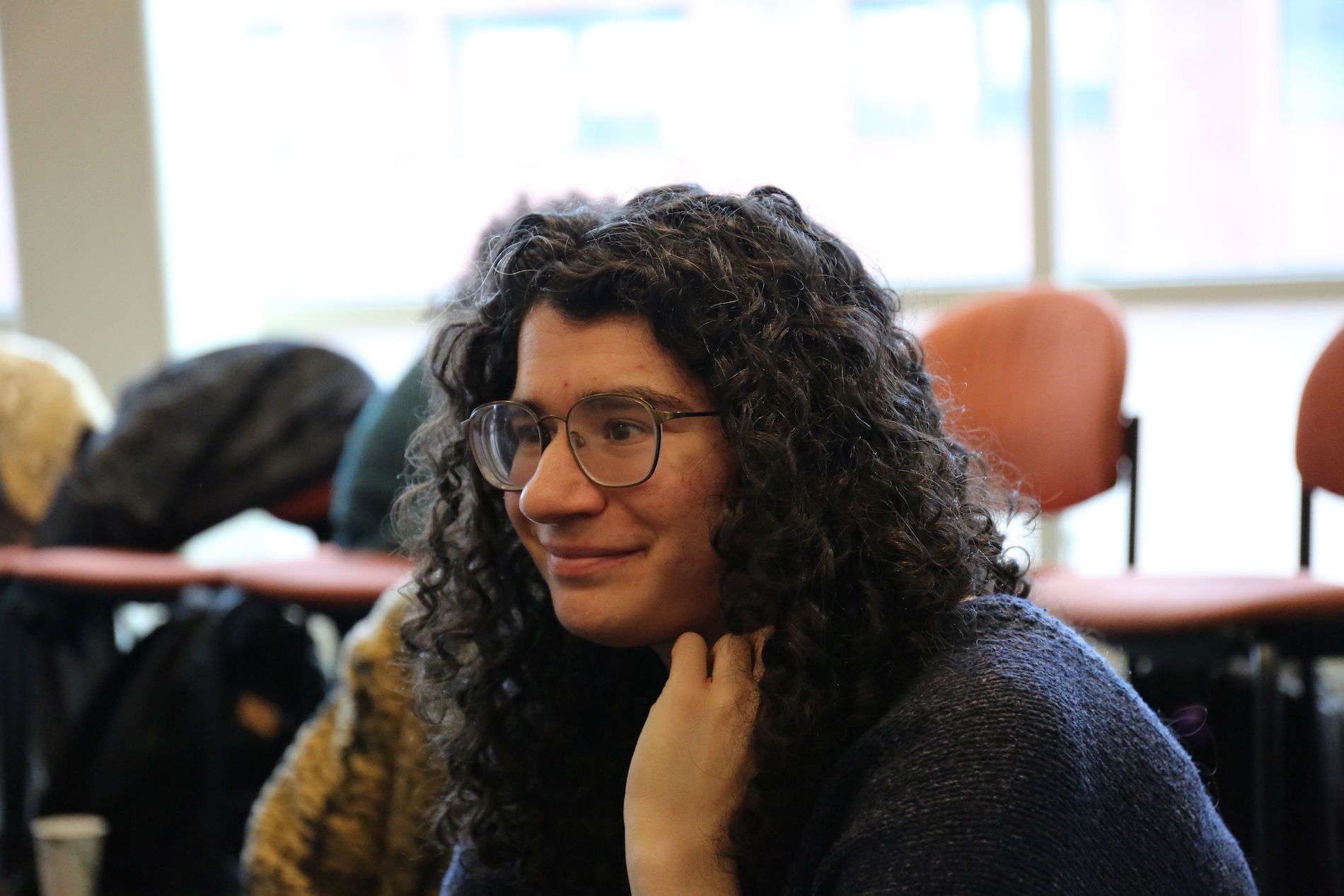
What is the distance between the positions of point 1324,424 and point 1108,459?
38 centimetres

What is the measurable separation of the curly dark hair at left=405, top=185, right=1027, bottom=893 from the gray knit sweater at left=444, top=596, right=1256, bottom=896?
0.05 metres

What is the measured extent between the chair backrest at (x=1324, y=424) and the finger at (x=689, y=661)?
1.30 metres

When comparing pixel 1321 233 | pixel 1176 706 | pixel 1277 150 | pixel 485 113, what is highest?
pixel 485 113

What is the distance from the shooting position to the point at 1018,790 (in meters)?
0.85

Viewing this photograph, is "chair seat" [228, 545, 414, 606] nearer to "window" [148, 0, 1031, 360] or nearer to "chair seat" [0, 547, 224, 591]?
"chair seat" [0, 547, 224, 591]

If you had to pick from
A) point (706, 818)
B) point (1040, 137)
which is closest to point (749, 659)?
point (706, 818)

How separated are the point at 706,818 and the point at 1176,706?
126 cm

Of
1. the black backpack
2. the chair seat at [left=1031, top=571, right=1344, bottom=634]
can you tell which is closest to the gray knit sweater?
the chair seat at [left=1031, top=571, right=1344, bottom=634]

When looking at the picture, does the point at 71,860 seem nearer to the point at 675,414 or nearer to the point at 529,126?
the point at 675,414

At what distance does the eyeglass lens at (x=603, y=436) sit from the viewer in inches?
40.8

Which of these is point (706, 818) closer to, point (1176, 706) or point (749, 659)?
point (749, 659)

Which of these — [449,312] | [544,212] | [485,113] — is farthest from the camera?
[485,113]

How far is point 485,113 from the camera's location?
3953 millimetres

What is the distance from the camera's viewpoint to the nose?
1047 mm
